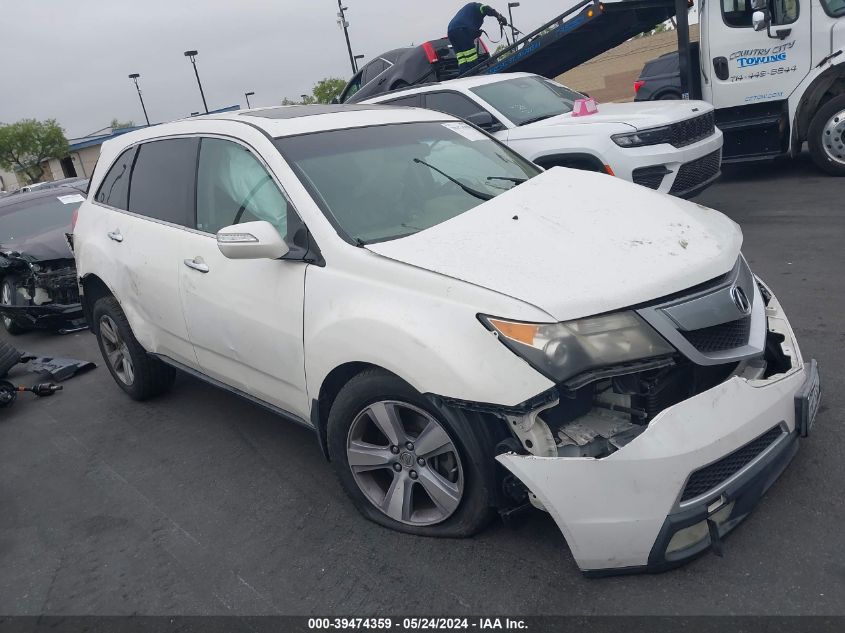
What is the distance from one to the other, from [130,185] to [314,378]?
237 cm

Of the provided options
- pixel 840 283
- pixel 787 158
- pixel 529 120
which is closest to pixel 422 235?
pixel 840 283

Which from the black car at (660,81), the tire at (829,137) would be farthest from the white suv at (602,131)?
the black car at (660,81)

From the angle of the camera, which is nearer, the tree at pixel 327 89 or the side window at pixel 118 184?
the side window at pixel 118 184

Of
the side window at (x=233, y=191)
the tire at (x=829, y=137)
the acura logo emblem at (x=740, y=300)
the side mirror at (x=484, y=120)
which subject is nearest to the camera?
the acura logo emblem at (x=740, y=300)

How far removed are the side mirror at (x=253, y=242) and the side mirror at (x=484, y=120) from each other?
461 cm

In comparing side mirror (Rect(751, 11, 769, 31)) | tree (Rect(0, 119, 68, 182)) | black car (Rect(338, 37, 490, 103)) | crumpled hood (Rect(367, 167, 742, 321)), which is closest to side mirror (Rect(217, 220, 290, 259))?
crumpled hood (Rect(367, 167, 742, 321))

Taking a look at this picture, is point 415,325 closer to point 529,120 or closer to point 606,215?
point 606,215

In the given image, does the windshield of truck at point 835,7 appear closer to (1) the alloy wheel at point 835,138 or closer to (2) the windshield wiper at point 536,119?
(1) the alloy wheel at point 835,138

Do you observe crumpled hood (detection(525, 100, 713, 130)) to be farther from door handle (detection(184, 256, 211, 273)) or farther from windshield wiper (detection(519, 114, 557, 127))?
door handle (detection(184, 256, 211, 273))

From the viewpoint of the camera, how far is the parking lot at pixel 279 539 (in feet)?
8.41

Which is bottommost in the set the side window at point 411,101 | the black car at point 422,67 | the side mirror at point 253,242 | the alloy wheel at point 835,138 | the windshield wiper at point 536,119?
the alloy wheel at point 835,138

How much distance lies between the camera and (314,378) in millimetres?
3131

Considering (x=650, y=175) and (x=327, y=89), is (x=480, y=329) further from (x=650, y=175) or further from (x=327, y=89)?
(x=327, y=89)

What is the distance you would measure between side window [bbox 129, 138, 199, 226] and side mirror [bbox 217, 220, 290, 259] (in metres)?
0.94
